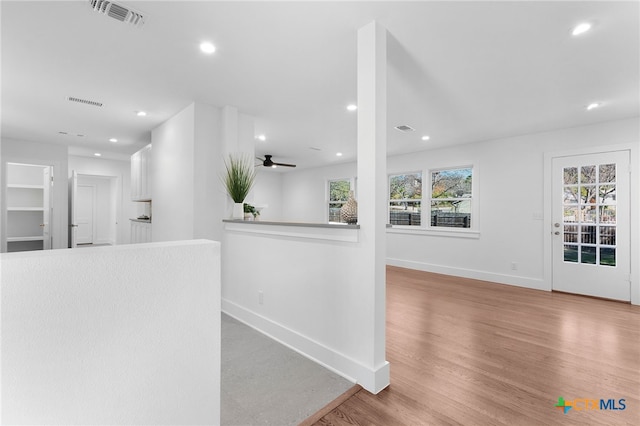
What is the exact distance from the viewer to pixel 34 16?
1974 millimetres

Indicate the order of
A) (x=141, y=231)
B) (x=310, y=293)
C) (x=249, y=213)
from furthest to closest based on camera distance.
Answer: (x=141, y=231)
(x=249, y=213)
(x=310, y=293)

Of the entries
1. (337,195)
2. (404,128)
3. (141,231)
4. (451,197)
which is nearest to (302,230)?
(404,128)

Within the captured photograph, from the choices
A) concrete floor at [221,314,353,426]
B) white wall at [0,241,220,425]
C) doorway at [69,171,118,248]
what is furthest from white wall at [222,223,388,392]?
doorway at [69,171,118,248]

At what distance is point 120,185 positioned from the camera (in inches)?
277

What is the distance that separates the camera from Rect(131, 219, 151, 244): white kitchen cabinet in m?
4.79

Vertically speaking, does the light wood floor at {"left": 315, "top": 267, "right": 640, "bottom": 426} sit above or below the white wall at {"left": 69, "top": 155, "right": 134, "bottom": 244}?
below

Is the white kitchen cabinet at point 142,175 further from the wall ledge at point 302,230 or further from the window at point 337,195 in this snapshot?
the window at point 337,195

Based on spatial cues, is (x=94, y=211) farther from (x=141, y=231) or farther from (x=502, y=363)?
(x=502, y=363)

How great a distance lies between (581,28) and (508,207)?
3474 mm

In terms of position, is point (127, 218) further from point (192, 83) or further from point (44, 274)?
point (44, 274)

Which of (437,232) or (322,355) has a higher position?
(437,232)

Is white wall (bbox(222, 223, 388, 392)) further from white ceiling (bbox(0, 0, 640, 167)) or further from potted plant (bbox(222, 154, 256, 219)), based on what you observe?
white ceiling (bbox(0, 0, 640, 167))

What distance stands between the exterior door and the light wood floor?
384 mm

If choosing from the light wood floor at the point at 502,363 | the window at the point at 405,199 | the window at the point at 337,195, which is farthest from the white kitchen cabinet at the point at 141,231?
the window at the point at 405,199
